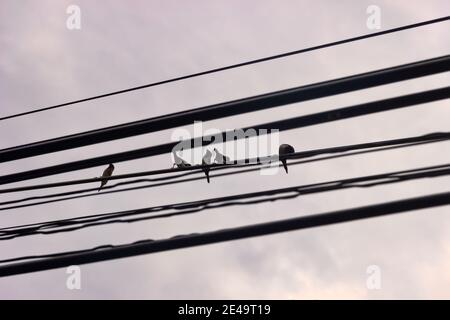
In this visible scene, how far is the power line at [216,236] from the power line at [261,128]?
1019 mm

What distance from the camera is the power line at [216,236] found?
3.13 m

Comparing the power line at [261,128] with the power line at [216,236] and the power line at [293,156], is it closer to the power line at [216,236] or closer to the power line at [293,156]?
the power line at [293,156]

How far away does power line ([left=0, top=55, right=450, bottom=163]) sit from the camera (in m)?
3.71

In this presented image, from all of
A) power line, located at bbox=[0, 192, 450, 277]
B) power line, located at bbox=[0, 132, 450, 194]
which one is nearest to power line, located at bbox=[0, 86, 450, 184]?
power line, located at bbox=[0, 132, 450, 194]

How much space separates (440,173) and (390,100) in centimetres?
70

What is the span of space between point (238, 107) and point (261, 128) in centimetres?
28

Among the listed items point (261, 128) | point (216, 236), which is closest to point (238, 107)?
point (261, 128)

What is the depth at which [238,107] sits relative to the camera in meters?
3.99

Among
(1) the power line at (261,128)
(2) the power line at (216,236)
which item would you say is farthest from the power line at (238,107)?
(2) the power line at (216,236)

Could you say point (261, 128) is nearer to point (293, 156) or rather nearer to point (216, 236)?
point (293, 156)

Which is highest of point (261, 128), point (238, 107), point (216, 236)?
point (238, 107)
